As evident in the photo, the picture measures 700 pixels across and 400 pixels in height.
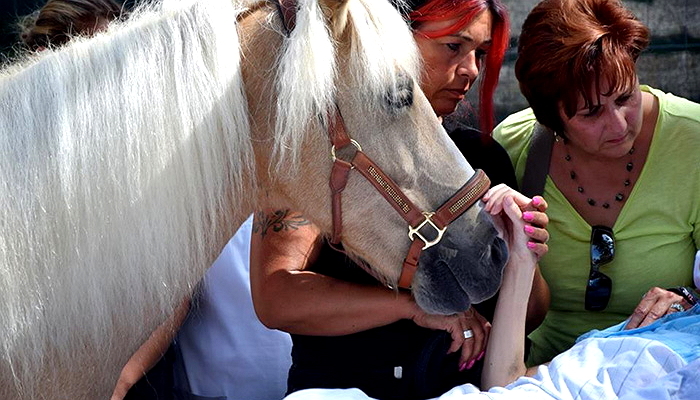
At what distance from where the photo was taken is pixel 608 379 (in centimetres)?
200

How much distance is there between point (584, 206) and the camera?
2660mm

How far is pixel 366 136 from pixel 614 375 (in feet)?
2.53

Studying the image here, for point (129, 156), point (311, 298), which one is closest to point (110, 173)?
point (129, 156)

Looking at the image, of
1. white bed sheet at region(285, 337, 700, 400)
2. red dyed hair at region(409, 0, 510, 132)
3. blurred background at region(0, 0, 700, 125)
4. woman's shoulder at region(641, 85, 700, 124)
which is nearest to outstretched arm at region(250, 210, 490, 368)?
white bed sheet at region(285, 337, 700, 400)

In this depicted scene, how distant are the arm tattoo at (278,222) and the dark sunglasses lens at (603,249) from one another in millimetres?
856

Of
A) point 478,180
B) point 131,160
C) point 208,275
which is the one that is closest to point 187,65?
point 131,160

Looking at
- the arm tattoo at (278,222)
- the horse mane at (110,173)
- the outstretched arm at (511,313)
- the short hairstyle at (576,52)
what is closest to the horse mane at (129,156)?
the horse mane at (110,173)

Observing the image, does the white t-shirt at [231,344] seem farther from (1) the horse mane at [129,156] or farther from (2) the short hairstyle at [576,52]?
(2) the short hairstyle at [576,52]

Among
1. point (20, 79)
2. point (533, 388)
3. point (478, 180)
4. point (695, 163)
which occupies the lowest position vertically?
point (533, 388)

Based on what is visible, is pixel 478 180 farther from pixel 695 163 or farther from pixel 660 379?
pixel 695 163

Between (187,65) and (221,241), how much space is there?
0.43 m

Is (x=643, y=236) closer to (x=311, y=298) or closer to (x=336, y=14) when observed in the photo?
(x=311, y=298)

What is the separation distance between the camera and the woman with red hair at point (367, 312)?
7.42ft

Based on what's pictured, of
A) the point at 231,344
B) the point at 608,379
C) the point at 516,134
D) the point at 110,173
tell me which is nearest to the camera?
the point at 110,173
